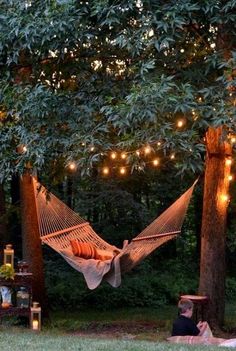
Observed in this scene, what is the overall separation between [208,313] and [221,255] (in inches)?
21.8

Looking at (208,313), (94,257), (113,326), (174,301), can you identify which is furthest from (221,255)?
(174,301)

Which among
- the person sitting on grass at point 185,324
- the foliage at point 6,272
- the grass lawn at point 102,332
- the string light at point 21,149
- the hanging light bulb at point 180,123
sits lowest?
the grass lawn at point 102,332

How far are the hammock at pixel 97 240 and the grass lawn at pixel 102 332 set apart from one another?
1.99 feet

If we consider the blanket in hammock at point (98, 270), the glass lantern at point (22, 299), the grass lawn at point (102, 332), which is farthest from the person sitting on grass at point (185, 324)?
the glass lantern at point (22, 299)

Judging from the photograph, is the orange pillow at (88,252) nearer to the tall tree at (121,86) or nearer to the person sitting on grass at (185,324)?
the tall tree at (121,86)

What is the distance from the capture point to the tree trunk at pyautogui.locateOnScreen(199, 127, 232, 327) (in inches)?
226

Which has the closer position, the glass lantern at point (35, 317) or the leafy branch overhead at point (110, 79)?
the leafy branch overhead at point (110, 79)

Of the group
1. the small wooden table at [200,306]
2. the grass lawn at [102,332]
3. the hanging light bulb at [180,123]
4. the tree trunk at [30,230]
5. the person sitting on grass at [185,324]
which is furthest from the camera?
the tree trunk at [30,230]

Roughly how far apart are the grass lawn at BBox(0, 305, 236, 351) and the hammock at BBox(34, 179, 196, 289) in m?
0.61

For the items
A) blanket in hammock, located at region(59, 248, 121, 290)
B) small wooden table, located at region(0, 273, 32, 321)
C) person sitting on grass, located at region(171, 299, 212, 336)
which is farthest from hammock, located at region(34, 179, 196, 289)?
person sitting on grass, located at region(171, 299, 212, 336)

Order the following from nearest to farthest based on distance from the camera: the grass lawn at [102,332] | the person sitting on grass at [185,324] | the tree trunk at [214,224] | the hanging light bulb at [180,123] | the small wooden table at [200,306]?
the grass lawn at [102,332] → the person sitting on grass at [185,324] → the hanging light bulb at [180,123] → the small wooden table at [200,306] → the tree trunk at [214,224]

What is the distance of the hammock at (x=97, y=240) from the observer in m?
5.51

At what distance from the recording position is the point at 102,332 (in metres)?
6.17

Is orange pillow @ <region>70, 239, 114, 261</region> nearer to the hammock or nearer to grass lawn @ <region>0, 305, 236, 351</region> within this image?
the hammock
